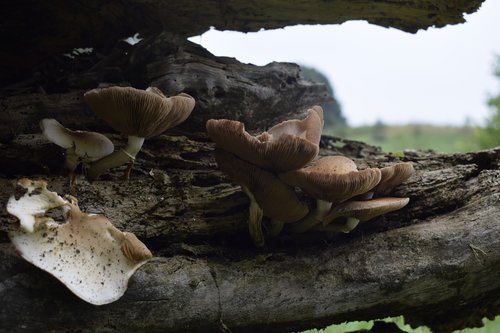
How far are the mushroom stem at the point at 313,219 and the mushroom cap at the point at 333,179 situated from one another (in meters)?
0.05

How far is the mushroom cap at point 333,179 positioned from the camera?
196 centimetres

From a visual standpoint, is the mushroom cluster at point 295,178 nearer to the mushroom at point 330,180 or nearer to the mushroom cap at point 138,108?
the mushroom at point 330,180

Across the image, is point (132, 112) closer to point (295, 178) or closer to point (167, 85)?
point (167, 85)

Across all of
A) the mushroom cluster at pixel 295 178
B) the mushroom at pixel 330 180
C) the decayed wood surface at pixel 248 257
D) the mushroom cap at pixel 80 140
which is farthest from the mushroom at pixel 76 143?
the mushroom at pixel 330 180

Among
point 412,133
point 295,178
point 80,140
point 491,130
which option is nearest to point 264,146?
point 295,178

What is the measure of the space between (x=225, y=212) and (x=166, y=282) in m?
0.48

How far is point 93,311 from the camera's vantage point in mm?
1863

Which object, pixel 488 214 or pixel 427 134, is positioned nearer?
pixel 488 214

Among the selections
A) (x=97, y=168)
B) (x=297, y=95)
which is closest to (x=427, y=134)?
(x=297, y=95)

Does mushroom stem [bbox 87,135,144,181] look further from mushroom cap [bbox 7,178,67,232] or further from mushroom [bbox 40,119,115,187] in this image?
mushroom cap [bbox 7,178,67,232]

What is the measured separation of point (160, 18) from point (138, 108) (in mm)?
1045

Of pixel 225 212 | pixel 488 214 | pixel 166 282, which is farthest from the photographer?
pixel 488 214

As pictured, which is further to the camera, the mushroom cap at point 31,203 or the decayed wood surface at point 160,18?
the decayed wood surface at point 160,18

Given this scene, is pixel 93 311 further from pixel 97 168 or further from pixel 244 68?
pixel 244 68
